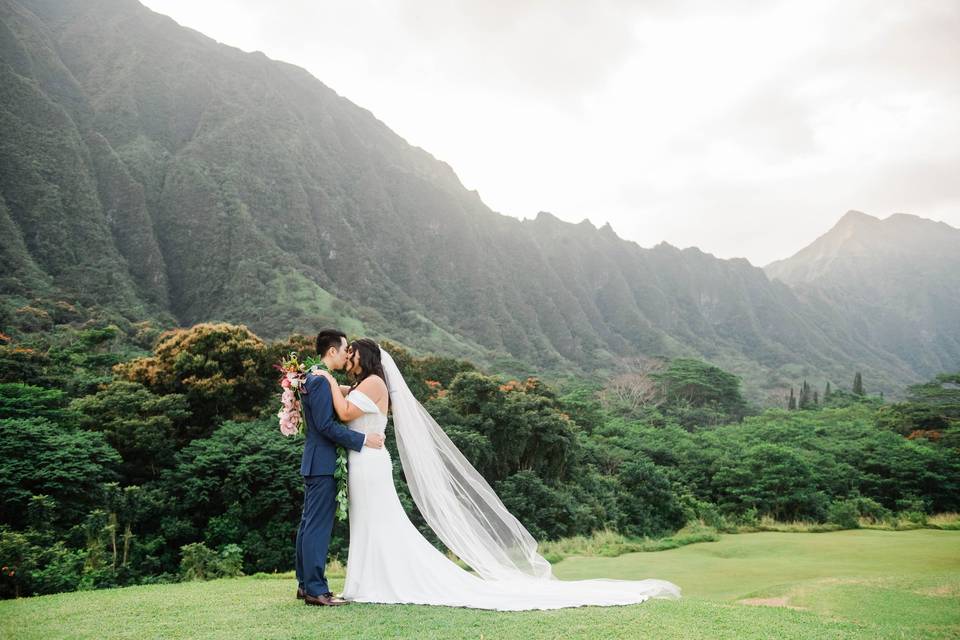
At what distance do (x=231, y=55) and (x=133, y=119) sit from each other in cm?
3746

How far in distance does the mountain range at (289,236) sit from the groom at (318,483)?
47.7 meters

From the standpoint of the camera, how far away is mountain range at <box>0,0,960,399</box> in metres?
69.9

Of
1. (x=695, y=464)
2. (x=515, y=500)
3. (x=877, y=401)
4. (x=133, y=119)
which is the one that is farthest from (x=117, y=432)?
(x=133, y=119)

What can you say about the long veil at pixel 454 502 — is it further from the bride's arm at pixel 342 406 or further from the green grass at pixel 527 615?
the green grass at pixel 527 615

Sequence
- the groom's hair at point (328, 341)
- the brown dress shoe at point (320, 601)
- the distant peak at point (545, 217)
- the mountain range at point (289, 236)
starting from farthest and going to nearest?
the distant peak at point (545, 217), the mountain range at point (289, 236), the groom's hair at point (328, 341), the brown dress shoe at point (320, 601)

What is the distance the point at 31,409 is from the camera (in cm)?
1131

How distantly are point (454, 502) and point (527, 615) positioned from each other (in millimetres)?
1468

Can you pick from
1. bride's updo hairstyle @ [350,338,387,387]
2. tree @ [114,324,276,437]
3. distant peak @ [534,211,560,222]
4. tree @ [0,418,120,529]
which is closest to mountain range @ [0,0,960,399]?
distant peak @ [534,211,560,222]

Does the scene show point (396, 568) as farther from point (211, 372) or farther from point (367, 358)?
point (211, 372)

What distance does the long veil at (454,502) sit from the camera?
536 cm

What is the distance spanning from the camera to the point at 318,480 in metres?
4.70

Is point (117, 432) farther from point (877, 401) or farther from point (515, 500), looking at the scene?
point (877, 401)

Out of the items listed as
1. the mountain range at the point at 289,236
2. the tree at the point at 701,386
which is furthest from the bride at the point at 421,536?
the tree at the point at 701,386

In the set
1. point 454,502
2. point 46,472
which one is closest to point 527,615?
point 454,502
